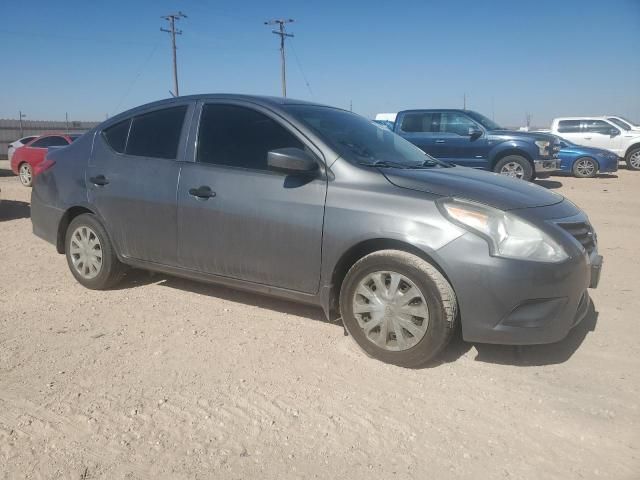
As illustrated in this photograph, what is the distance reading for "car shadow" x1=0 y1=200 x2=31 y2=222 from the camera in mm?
9070

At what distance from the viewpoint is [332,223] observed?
11.7ft

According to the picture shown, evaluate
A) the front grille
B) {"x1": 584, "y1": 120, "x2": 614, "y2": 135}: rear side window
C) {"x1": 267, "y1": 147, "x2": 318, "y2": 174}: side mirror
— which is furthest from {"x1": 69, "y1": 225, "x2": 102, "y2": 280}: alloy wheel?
{"x1": 584, "y1": 120, "x2": 614, "y2": 135}: rear side window

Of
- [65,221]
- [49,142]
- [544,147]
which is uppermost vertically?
[544,147]

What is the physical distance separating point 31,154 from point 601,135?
17673mm

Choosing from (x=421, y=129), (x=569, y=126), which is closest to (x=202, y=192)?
(x=421, y=129)

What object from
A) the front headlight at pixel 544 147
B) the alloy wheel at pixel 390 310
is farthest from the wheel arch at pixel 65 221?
the front headlight at pixel 544 147

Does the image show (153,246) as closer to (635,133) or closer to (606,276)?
(606,276)

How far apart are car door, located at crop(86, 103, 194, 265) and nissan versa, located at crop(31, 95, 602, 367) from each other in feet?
0.04

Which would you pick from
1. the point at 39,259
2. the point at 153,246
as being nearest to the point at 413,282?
the point at 153,246

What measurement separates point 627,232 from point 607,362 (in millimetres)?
4788

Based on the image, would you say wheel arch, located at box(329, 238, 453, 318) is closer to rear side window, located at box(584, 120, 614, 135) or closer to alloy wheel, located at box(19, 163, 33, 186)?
alloy wheel, located at box(19, 163, 33, 186)

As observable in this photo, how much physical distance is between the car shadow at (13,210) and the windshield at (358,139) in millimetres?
6737

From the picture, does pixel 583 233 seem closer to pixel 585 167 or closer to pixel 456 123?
pixel 456 123

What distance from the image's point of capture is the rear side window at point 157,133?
14.5ft
